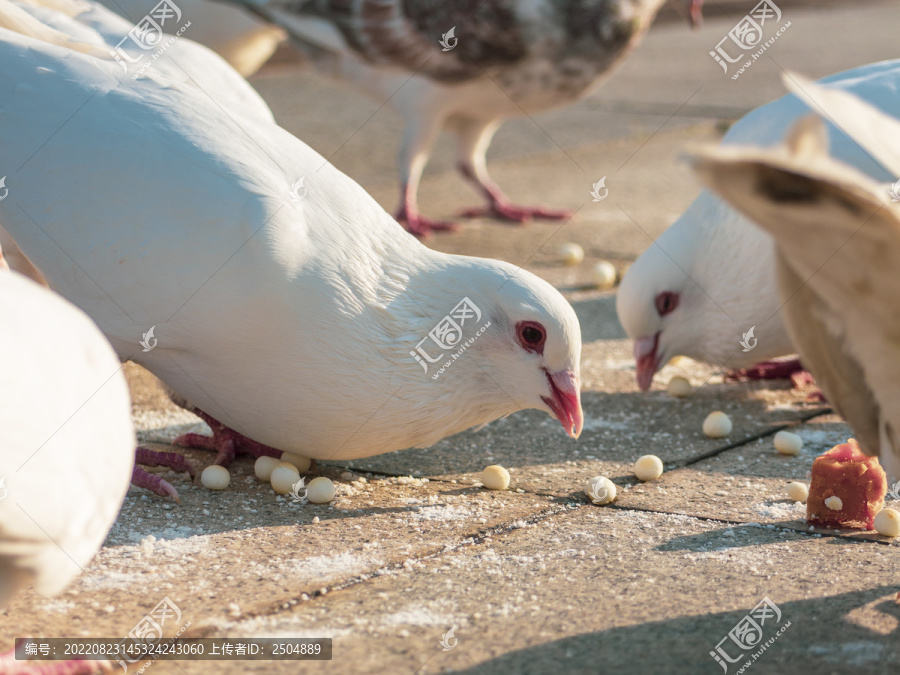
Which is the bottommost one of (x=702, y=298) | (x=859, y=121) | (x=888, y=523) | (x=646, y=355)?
(x=646, y=355)

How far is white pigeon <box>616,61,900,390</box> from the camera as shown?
3.85m

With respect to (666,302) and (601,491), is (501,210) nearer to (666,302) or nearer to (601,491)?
(666,302)

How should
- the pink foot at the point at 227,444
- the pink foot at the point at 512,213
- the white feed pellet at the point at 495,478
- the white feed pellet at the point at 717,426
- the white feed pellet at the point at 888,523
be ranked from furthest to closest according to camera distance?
the pink foot at the point at 512,213, the white feed pellet at the point at 717,426, the pink foot at the point at 227,444, the white feed pellet at the point at 495,478, the white feed pellet at the point at 888,523

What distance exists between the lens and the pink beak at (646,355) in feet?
13.2

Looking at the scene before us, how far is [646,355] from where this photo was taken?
4.04 meters

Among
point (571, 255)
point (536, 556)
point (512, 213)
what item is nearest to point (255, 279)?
point (536, 556)

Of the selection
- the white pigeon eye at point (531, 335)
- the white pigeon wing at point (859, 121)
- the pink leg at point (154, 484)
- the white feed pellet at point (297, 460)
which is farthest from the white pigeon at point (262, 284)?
the white pigeon wing at point (859, 121)

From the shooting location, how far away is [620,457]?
3.48m

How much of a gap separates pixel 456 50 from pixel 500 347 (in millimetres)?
3199

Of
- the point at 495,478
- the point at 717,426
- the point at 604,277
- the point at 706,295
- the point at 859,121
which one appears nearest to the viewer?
the point at 859,121

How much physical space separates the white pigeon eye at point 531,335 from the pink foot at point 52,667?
4.78 feet

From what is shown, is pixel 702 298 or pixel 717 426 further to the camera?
pixel 702 298

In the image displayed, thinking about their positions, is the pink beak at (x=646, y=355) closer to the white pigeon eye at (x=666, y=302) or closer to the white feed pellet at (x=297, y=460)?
the white pigeon eye at (x=666, y=302)

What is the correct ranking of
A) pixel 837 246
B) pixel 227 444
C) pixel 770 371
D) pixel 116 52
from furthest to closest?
1. pixel 770 371
2. pixel 116 52
3. pixel 227 444
4. pixel 837 246
